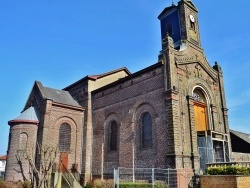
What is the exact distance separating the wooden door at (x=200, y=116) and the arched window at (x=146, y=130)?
12.6 ft

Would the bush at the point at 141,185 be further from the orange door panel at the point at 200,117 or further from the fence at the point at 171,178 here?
the orange door panel at the point at 200,117

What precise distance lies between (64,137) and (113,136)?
5.15 m

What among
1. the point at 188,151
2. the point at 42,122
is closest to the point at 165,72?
the point at 188,151

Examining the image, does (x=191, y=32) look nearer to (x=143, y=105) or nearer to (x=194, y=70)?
(x=194, y=70)

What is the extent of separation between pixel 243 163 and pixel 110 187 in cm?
904

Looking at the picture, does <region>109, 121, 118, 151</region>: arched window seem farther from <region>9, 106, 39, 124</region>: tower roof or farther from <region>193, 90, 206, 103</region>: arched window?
<region>193, 90, 206, 103</region>: arched window

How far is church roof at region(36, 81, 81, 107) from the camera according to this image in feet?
85.3

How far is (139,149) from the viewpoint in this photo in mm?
20484

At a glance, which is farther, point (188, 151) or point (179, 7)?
point (179, 7)

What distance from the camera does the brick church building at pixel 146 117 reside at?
1886cm

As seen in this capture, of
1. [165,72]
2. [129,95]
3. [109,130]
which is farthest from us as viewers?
[109,130]

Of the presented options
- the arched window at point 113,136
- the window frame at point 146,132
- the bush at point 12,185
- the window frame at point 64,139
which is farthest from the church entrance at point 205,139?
the bush at point 12,185

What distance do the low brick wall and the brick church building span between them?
2027 mm

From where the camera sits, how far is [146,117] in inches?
825
